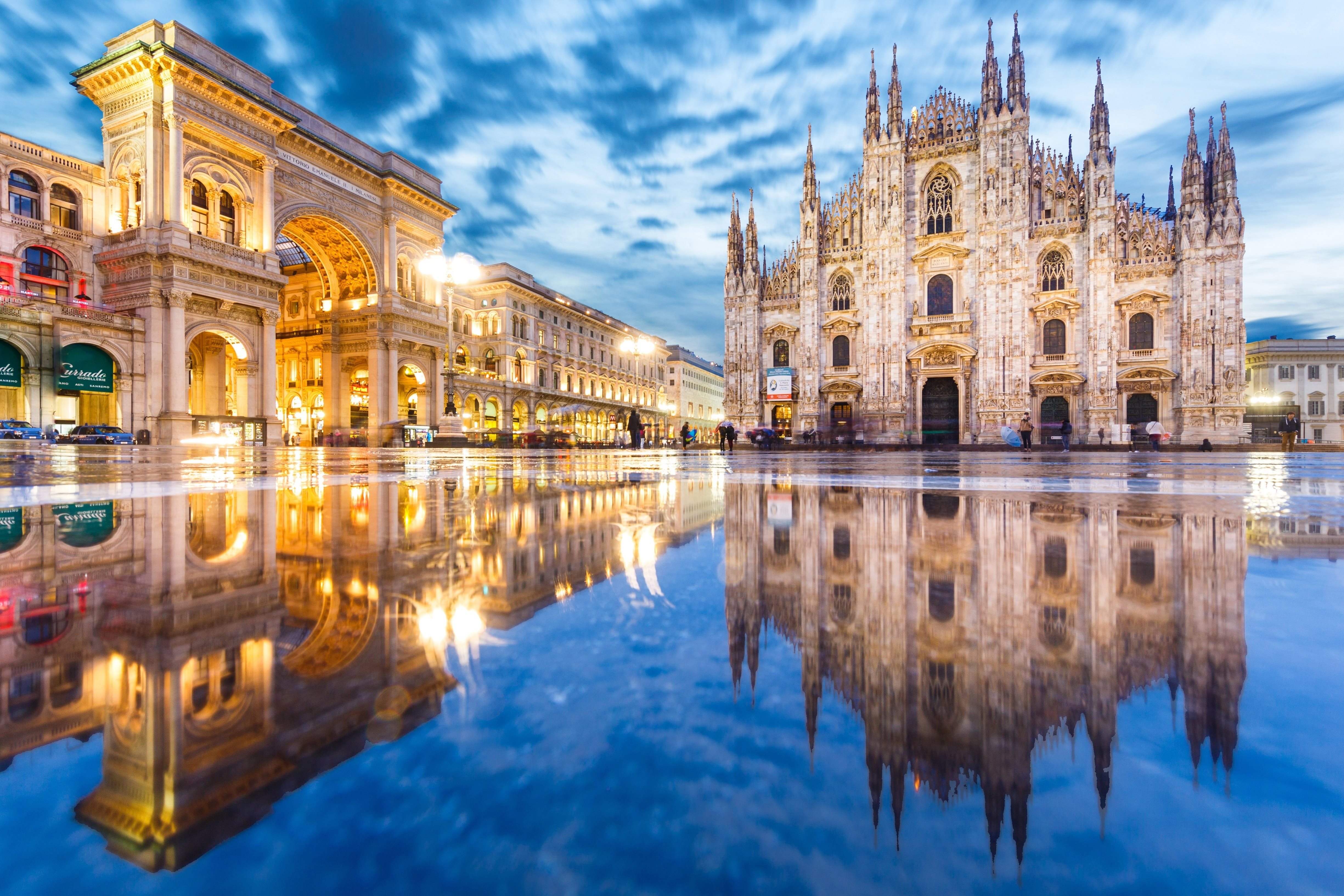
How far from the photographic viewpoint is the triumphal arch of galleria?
68.7 ft

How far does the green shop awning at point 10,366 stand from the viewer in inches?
801

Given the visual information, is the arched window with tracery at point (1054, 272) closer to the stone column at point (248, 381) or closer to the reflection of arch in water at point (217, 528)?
the reflection of arch in water at point (217, 528)

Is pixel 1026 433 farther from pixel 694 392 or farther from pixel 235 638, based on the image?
pixel 694 392

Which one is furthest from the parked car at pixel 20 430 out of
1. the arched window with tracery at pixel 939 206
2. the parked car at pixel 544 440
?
the arched window with tracery at pixel 939 206

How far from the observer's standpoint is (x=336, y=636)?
99cm

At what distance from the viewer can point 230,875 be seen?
445 mm

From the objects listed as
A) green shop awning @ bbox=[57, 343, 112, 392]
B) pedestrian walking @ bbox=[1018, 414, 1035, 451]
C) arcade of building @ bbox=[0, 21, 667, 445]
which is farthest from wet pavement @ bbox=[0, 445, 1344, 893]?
green shop awning @ bbox=[57, 343, 112, 392]

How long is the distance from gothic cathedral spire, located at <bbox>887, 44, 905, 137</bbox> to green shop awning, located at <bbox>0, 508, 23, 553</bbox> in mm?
33010

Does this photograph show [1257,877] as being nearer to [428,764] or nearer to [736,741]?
[736,741]

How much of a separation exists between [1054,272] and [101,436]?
3873cm

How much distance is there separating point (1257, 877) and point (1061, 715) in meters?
0.27

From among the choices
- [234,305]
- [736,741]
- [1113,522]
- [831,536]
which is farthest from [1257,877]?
[234,305]

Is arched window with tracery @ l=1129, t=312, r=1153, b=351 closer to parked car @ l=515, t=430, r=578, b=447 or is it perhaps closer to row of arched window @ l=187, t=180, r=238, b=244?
parked car @ l=515, t=430, r=578, b=447

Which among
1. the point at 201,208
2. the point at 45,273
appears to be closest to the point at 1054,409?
the point at 201,208
